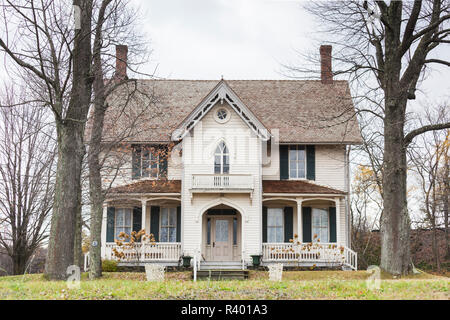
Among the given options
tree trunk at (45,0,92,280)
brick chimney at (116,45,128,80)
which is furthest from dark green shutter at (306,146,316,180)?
tree trunk at (45,0,92,280)

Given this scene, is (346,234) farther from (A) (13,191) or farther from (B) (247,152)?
(A) (13,191)

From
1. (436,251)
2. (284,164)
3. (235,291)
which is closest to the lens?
(235,291)

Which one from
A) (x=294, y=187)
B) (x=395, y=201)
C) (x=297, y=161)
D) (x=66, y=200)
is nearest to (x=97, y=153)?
(x=66, y=200)

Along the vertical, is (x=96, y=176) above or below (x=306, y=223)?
above

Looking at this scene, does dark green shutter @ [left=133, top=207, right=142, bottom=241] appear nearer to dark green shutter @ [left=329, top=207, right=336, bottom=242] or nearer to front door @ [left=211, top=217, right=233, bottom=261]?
front door @ [left=211, top=217, right=233, bottom=261]

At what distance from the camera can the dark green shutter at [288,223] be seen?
2539 centimetres

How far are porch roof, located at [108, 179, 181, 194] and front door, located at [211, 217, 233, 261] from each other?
2648 millimetres

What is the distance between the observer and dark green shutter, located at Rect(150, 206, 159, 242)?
25.5m

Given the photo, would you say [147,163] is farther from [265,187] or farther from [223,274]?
[223,274]

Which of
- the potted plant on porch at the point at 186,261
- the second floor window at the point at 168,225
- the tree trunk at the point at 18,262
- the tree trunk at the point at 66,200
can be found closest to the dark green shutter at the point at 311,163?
the second floor window at the point at 168,225

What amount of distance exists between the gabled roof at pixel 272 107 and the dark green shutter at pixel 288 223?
3.54m

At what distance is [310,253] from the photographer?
78.8ft

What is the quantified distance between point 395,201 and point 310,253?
7.56 m
